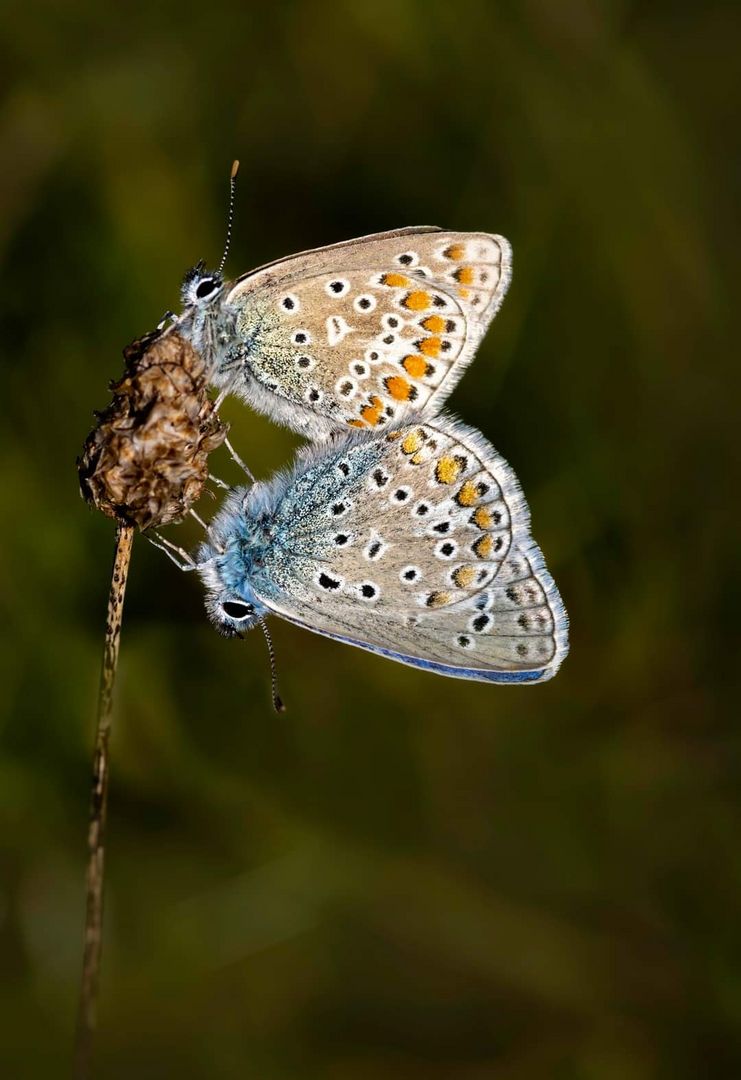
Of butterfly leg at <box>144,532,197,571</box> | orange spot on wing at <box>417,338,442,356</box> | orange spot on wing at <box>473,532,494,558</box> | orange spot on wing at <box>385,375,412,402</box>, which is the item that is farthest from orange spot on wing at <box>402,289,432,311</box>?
butterfly leg at <box>144,532,197,571</box>

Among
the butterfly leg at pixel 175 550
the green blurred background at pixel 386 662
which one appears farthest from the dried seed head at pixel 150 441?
the green blurred background at pixel 386 662

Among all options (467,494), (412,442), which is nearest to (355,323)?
(412,442)

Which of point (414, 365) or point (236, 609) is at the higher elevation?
point (414, 365)

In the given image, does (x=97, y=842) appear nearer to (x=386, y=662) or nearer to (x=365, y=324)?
(x=365, y=324)

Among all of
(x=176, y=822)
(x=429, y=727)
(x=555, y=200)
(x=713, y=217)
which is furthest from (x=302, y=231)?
(x=176, y=822)

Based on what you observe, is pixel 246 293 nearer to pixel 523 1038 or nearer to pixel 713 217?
pixel 713 217

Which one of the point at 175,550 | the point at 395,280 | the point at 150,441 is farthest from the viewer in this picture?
the point at 175,550
